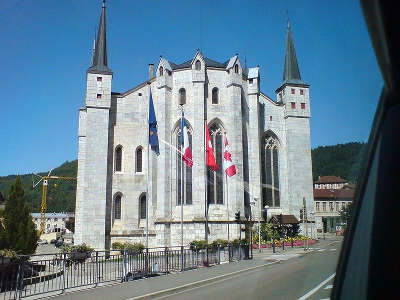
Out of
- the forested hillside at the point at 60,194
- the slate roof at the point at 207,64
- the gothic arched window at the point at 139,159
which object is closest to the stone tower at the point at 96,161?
the gothic arched window at the point at 139,159

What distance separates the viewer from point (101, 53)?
36.8 metres

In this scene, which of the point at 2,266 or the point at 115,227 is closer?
the point at 2,266

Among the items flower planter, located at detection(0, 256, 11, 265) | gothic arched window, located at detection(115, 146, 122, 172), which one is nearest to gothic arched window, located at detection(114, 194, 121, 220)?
gothic arched window, located at detection(115, 146, 122, 172)

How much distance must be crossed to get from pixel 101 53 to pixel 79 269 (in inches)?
1063

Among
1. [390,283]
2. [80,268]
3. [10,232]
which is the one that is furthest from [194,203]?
[390,283]

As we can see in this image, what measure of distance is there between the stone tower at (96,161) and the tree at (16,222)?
643 centimetres

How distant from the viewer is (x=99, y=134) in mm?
34281

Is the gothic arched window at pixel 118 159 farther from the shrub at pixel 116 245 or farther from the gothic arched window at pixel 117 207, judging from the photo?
the shrub at pixel 116 245

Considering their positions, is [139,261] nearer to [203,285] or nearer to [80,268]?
[80,268]

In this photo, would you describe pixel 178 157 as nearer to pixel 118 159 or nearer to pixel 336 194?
pixel 118 159

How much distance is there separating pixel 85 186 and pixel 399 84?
33.0 meters

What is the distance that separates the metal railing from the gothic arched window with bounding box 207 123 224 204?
554 inches

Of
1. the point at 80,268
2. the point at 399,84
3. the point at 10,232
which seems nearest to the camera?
the point at 399,84

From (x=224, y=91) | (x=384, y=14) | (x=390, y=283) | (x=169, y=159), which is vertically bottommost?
(x=390, y=283)
